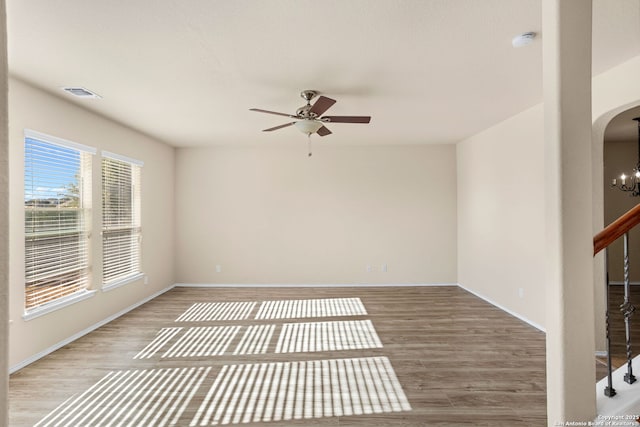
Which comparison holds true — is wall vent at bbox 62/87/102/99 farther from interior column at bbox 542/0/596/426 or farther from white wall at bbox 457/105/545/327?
white wall at bbox 457/105/545/327

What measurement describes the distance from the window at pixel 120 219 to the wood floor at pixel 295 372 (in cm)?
66

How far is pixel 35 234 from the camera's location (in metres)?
3.12

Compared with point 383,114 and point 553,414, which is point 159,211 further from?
point 553,414

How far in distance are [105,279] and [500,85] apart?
16.7 feet

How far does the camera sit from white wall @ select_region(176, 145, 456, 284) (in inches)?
239

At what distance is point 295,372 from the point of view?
2855 millimetres

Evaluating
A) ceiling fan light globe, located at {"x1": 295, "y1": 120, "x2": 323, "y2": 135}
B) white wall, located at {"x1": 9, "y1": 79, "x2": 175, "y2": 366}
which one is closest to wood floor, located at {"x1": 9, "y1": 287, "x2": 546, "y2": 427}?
white wall, located at {"x1": 9, "y1": 79, "x2": 175, "y2": 366}

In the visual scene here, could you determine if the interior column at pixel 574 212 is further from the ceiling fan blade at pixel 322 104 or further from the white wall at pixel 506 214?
the white wall at pixel 506 214

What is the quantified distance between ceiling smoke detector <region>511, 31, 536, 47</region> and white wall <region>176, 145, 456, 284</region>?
3.77 meters

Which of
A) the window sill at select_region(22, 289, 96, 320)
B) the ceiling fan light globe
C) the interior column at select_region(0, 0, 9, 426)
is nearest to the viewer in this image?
the interior column at select_region(0, 0, 9, 426)

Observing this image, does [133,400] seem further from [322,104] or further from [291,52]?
[291,52]

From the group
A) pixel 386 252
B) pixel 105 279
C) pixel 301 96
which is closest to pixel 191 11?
pixel 301 96

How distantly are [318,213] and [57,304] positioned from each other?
397cm

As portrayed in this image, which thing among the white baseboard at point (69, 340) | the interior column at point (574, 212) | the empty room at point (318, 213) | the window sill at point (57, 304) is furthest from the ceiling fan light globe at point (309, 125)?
the white baseboard at point (69, 340)
